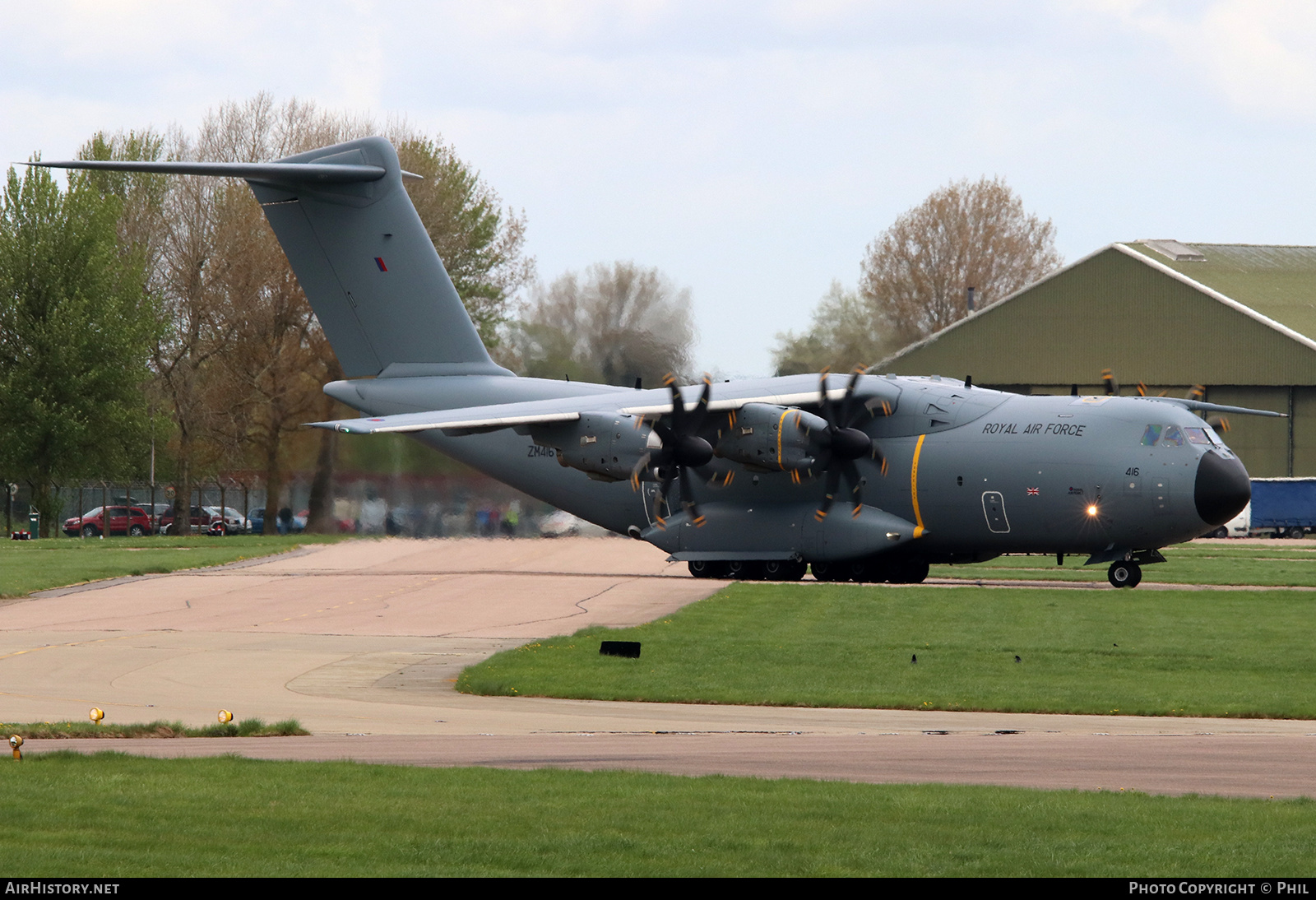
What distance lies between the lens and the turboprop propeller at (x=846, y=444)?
100 ft

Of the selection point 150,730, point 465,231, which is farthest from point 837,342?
point 150,730

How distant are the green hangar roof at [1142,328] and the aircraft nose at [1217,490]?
35735mm

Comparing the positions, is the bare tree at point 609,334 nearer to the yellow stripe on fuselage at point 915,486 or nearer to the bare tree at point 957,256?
the yellow stripe on fuselage at point 915,486

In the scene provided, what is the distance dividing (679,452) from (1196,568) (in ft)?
54.7

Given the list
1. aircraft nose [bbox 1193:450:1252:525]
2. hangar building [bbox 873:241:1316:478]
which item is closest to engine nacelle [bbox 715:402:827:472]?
aircraft nose [bbox 1193:450:1252:525]

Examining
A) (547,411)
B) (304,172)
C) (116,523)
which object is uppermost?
(304,172)

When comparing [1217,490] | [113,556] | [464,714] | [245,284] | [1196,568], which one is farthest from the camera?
[245,284]

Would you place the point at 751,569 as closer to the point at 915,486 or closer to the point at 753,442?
the point at 753,442

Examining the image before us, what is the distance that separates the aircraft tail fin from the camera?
33719mm

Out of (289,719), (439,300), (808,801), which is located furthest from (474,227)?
(808,801)

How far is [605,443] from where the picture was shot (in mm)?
29844

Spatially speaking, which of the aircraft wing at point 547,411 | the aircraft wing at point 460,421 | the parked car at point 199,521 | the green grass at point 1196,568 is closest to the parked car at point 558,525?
the aircraft wing at point 547,411
